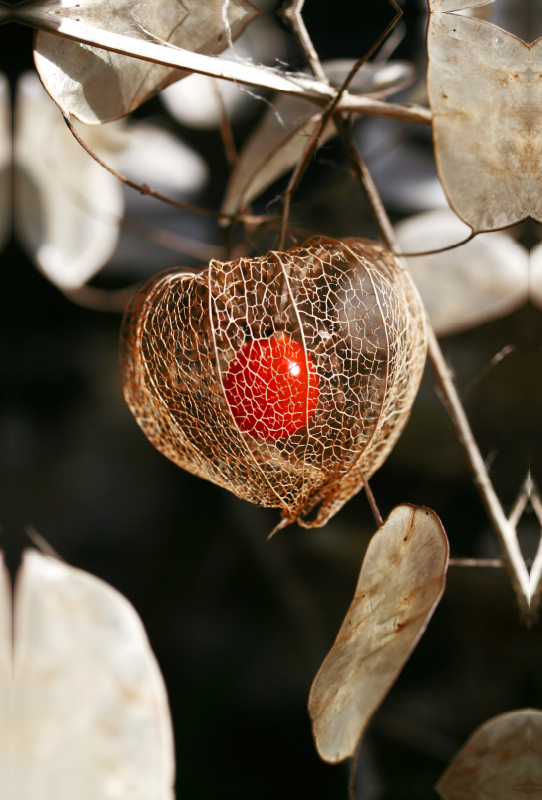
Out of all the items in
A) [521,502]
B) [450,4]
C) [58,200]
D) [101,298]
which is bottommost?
[521,502]

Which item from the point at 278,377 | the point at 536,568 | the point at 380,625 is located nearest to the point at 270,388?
the point at 278,377

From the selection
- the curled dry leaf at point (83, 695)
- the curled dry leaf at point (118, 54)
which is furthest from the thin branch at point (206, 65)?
the curled dry leaf at point (83, 695)

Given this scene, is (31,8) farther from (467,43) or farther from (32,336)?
(32,336)

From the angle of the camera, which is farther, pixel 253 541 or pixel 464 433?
pixel 253 541

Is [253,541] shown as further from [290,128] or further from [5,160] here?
[5,160]

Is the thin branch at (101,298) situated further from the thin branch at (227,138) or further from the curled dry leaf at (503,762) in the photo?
the curled dry leaf at (503,762)

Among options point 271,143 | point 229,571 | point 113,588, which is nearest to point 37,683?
point 113,588
